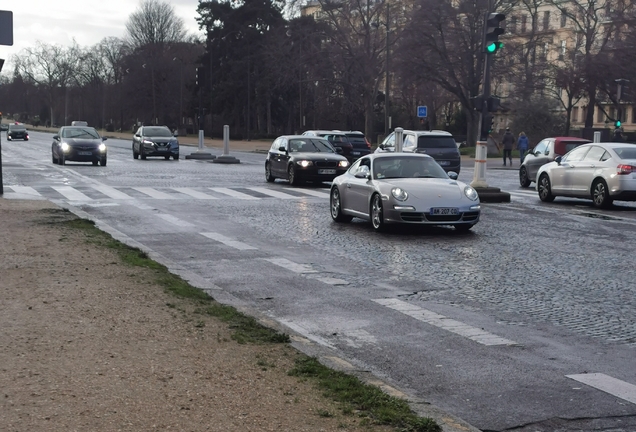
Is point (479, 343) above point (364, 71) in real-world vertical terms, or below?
below

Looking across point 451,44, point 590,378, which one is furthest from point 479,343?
point 451,44

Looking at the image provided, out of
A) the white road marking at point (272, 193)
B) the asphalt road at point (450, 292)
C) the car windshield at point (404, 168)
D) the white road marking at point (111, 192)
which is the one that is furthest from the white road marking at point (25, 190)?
the car windshield at point (404, 168)

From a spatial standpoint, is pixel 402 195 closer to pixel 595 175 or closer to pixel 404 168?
pixel 404 168

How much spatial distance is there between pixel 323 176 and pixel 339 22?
169 ft

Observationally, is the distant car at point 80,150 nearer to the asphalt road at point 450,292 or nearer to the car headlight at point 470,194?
the asphalt road at point 450,292

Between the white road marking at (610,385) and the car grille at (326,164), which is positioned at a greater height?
the car grille at (326,164)

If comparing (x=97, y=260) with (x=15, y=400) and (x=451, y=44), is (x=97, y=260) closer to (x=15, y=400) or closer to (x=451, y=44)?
(x=15, y=400)

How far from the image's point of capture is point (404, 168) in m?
17.9

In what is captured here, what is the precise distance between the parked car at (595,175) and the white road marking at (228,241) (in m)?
10.1

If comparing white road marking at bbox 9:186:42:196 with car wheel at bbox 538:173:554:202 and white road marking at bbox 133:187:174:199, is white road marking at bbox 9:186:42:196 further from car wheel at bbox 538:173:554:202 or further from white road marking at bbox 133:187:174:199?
car wheel at bbox 538:173:554:202

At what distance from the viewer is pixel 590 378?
22.2 feet

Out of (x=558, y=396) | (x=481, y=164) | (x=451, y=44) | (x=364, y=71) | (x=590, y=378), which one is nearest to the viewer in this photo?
(x=558, y=396)

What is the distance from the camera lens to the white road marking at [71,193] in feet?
75.8

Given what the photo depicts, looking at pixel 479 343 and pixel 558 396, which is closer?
pixel 558 396
